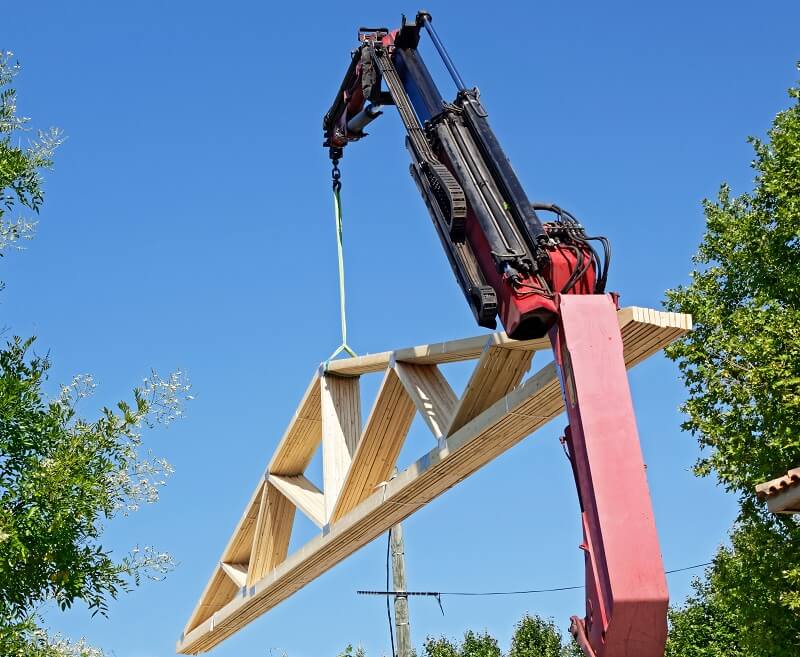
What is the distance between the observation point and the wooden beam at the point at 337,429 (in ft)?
40.2

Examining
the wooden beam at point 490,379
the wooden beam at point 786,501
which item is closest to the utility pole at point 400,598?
the wooden beam at point 490,379

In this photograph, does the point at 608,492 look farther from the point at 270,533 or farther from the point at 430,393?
the point at 270,533

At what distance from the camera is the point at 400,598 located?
54.1ft

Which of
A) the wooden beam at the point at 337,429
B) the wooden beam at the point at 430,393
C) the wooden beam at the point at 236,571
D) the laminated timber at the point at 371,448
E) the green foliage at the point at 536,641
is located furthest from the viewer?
the green foliage at the point at 536,641

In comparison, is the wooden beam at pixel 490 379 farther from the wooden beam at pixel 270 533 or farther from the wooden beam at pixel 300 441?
the wooden beam at pixel 270 533

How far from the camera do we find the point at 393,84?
37.0 ft

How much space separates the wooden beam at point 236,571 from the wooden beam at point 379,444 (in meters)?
3.22

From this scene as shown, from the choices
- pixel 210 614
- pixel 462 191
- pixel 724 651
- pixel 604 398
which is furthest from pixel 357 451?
pixel 724 651

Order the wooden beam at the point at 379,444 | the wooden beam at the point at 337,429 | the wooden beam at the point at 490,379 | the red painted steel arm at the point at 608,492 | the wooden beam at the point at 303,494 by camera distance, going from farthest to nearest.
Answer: the wooden beam at the point at 303,494, the wooden beam at the point at 337,429, the wooden beam at the point at 379,444, the wooden beam at the point at 490,379, the red painted steel arm at the point at 608,492

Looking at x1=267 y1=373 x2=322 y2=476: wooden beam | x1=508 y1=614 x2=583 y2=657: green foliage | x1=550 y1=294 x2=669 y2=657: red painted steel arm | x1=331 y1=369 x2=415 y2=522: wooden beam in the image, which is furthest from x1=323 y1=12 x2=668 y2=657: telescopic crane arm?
x1=508 y1=614 x2=583 y2=657: green foliage

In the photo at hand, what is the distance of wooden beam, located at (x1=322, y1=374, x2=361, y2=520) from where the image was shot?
1225 cm

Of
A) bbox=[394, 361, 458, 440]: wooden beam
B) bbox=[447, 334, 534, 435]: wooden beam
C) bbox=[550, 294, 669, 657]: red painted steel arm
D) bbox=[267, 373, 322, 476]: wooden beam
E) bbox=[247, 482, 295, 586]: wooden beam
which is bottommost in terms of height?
bbox=[550, 294, 669, 657]: red painted steel arm

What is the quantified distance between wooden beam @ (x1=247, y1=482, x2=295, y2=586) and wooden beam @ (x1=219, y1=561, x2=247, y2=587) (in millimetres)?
741

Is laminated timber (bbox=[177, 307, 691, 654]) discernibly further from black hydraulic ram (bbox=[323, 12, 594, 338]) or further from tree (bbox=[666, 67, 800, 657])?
tree (bbox=[666, 67, 800, 657])
